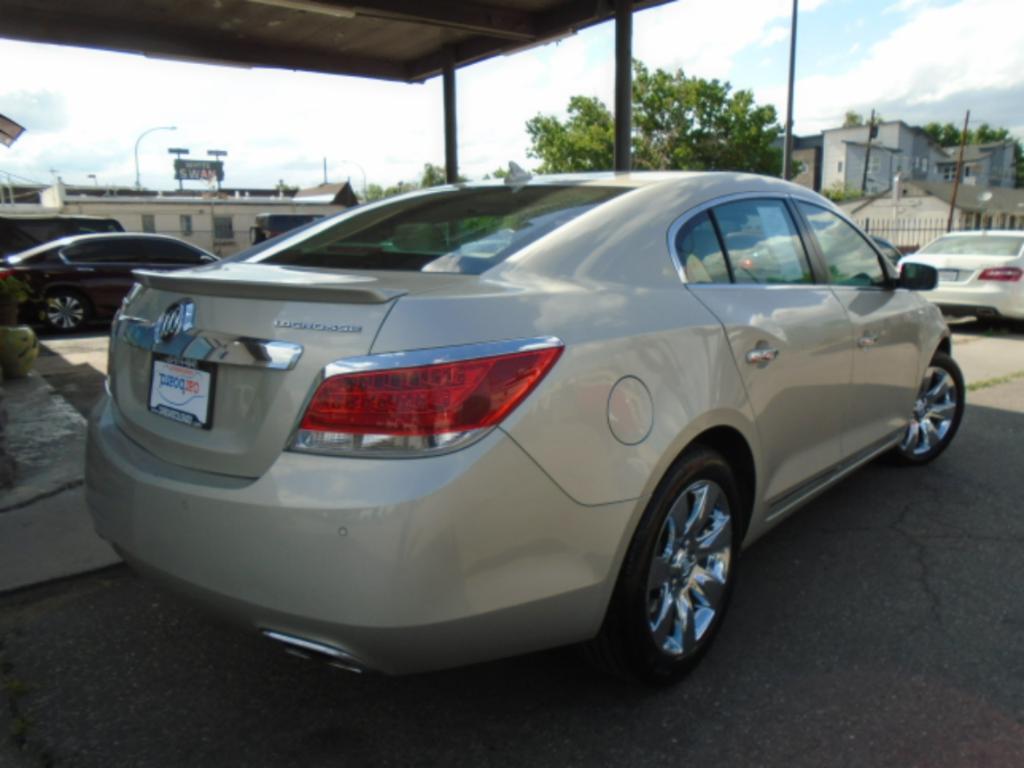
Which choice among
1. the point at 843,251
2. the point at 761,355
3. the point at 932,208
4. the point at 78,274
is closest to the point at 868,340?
the point at 843,251

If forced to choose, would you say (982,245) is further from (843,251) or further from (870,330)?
(870,330)

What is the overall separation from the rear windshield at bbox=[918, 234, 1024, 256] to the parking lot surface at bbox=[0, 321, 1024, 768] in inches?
371

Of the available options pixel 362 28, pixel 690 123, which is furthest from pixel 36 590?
pixel 690 123

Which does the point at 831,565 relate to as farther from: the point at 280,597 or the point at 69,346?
the point at 69,346

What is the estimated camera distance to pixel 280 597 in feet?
6.23

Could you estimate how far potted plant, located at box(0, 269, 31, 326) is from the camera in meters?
7.50

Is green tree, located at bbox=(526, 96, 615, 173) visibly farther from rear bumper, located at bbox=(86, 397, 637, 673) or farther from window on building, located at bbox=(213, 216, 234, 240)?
rear bumper, located at bbox=(86, 397, 637, 673)

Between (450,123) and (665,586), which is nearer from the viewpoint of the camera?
(665,586)

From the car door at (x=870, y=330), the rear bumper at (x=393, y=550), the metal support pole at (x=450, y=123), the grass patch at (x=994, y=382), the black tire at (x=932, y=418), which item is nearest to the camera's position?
the rear bumper at (x=393, y=550)

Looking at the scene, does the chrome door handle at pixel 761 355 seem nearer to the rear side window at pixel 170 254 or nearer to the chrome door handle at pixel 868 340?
the chrome door handle at pixel 868 340

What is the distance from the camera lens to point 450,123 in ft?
28.4

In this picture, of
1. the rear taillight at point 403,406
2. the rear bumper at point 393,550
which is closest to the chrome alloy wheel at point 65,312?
the rear bumper at point 393,550

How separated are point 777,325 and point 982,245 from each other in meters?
10.7

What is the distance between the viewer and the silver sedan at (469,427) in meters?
1.85
